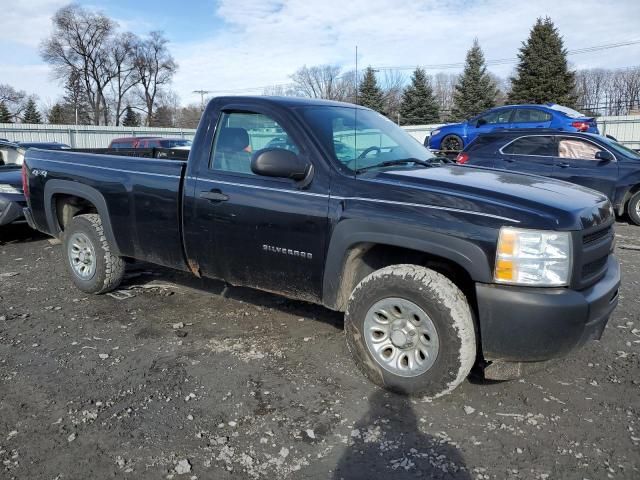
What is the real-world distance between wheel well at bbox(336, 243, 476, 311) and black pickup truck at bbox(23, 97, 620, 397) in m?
0.01

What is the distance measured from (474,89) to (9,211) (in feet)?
138

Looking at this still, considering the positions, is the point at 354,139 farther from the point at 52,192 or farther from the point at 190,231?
the point at 52,192

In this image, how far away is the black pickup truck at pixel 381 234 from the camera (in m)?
2.88

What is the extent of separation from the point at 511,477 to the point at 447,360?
0.70 m

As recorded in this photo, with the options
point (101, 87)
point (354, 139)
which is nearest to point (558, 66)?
point (354, 139)

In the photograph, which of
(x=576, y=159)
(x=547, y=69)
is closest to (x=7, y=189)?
(x=576, y=159)

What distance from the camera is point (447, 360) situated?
3.07m

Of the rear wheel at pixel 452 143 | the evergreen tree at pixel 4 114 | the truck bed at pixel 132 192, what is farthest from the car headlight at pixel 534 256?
the evergreen tree at pixel 4 114

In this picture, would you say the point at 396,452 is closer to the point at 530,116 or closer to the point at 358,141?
the point at 358,141

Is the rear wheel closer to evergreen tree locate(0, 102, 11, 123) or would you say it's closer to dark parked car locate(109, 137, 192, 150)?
dark parked car locate(109, 137, 192, 150)

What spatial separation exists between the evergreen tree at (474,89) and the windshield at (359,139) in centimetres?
4214

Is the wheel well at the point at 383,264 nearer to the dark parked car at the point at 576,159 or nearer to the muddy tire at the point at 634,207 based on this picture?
the dark parked car at the point at 576,159

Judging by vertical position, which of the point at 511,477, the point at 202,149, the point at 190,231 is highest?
the point at 202,149

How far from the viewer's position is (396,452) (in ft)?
9.12
